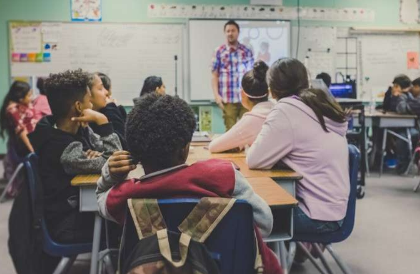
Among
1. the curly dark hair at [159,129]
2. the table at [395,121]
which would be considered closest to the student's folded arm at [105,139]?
the curly dark hair at [159,129]

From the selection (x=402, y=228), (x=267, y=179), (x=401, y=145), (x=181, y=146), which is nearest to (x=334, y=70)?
(x=401, y=145)

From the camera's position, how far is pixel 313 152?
2047 mm

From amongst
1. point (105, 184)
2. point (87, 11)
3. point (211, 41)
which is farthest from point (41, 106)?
Result: point (105, 184)

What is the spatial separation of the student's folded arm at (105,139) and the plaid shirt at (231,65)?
3.47 meters

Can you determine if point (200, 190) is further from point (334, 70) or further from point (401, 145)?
point (334, 70)

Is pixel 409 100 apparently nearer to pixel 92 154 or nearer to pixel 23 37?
pixel 92 154

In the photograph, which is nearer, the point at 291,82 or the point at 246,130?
the point at 291,82

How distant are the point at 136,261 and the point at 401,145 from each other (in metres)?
5.38

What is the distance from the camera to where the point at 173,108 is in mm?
1153

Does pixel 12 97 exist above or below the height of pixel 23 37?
below

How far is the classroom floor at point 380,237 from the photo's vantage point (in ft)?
9.34

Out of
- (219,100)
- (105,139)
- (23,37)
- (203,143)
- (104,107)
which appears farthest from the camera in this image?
(23,37)

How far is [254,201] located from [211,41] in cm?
551

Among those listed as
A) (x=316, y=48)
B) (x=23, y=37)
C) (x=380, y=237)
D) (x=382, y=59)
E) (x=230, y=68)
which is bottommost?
(x=380, y=237)
